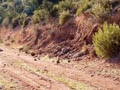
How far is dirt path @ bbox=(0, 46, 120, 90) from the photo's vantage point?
466 inches

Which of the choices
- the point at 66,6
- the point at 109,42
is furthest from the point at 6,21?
the point at 109,42

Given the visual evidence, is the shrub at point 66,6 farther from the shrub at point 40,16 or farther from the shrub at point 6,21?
the shrub at point 6,21

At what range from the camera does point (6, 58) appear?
19812 mm

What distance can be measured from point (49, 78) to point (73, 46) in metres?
5.90

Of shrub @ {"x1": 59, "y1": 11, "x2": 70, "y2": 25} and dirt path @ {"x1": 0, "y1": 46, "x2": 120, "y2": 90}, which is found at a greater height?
shrub @ {"x1": 59, "y1": 11, "x2": 70, "y2": 25}

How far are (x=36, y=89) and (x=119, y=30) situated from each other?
5830 millimetres

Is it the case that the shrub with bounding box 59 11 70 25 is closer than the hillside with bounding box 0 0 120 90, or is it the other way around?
the hillside with bounding box 0 0 120 90

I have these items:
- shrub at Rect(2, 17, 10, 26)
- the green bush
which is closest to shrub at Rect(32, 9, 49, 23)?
shrub at Rect(2, 17, 10, 26)

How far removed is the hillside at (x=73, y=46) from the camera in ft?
43.0

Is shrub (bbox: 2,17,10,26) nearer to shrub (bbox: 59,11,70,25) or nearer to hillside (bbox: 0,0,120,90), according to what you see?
hillside (bbox: 0,0,120,90)

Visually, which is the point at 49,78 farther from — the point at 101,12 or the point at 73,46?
the point at 101,12

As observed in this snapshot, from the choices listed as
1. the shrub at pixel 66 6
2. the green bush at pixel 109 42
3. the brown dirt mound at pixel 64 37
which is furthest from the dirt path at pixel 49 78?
the shrub at pixel 66 6

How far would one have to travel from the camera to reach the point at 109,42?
1481 cm

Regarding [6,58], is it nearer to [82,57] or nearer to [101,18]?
[82,57]
